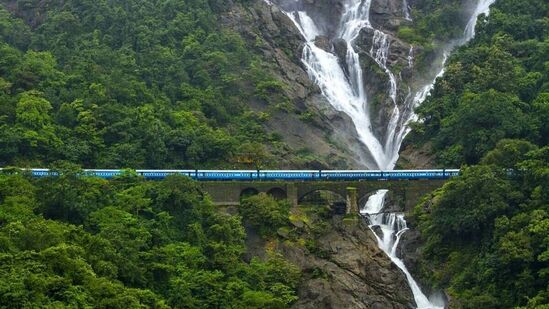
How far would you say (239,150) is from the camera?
79.2 m

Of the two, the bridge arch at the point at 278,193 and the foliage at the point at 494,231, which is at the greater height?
the bridge arch at the point at 278,193

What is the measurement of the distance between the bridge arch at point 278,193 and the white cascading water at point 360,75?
312 inches

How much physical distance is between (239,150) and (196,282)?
785 inches

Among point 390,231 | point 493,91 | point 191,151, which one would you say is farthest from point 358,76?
point 390,231

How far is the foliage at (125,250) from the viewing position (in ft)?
175

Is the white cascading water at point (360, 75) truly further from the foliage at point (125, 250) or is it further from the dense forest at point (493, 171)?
the foliage at point (125, 250)

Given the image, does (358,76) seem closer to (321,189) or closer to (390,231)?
(321,189)

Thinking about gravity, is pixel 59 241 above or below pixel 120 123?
below

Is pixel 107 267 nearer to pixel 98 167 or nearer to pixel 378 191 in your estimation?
pixel 98 167

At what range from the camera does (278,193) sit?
74500mm

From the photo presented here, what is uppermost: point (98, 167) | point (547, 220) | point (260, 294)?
point (98, 167)

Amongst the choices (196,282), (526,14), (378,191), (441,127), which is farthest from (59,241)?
(526,14)

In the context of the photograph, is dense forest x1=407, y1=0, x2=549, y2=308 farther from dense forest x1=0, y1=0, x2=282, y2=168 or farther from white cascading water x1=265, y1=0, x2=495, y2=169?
dense forest x1=0, y1=0, x2=282, y2=168

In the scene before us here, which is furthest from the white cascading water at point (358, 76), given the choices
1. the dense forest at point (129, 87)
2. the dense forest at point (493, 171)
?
the dense forest at point (129, 87)
